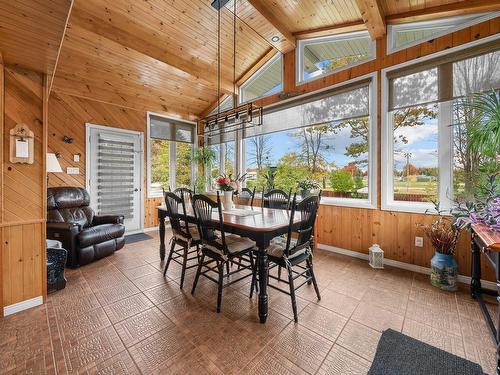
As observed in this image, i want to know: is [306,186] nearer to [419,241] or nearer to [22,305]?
[419,241]

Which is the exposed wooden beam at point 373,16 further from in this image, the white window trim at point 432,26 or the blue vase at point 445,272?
the blue vase at point 445,272

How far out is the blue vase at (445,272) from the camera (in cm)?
244

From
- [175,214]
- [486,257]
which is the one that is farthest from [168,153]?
[486,257]

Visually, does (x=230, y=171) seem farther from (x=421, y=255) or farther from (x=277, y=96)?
(x=421, y=255)

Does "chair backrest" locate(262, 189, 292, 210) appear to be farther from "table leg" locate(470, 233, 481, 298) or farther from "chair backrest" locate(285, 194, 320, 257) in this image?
"table leg" locate(470, 233, 481, 298)

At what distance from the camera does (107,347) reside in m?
1.66

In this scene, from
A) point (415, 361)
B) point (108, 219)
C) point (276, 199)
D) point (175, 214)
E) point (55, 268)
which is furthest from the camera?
point (108, 219)

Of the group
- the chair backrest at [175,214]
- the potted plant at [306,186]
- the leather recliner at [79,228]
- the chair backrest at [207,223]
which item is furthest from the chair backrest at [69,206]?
the potted plant at [306,186]

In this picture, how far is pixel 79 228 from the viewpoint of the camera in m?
3.17

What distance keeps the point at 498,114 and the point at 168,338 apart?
10.8 feet

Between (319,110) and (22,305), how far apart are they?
14.6 feet

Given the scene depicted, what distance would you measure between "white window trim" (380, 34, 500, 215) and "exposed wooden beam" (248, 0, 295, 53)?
172 cm

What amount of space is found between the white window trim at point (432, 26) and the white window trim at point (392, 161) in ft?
0.75

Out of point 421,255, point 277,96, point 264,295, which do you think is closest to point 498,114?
point 421,255
